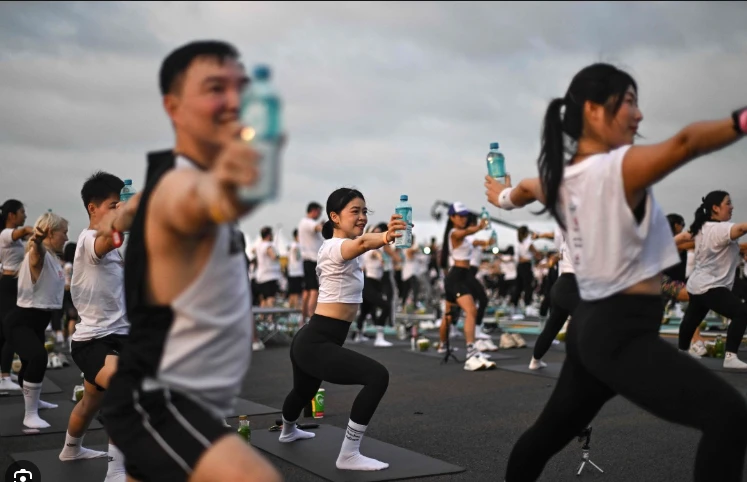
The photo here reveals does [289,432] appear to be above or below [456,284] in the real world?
below

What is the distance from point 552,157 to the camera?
3162 mm

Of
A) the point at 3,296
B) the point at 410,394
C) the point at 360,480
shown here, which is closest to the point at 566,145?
the point at 360,480

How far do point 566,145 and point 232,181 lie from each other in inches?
71.2

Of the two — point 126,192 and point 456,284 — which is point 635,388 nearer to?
point 126,192

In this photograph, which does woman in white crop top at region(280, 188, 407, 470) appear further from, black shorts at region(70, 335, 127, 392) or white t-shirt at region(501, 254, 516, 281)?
white t-shirt at region(501, 254, 516, 281)

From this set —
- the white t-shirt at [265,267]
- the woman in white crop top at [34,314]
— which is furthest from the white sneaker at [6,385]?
the white t-shirt at [265,267]

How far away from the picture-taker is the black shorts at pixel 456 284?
11180 mm

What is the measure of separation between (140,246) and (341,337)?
3.19 m

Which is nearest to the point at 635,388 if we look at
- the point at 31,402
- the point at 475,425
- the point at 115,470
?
the point at 115,470

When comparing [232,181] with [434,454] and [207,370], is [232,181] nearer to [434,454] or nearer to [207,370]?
[207,370]

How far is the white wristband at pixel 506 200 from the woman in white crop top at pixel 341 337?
4.02 ft

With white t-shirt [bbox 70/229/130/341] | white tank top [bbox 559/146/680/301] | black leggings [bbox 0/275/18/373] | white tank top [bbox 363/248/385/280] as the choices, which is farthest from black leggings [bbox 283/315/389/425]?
white tank top [bbox 363/248/385/280]

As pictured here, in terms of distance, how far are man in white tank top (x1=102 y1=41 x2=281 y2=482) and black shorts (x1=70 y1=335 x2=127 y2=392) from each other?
2459mm

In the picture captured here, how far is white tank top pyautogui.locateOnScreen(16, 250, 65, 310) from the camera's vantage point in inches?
273
